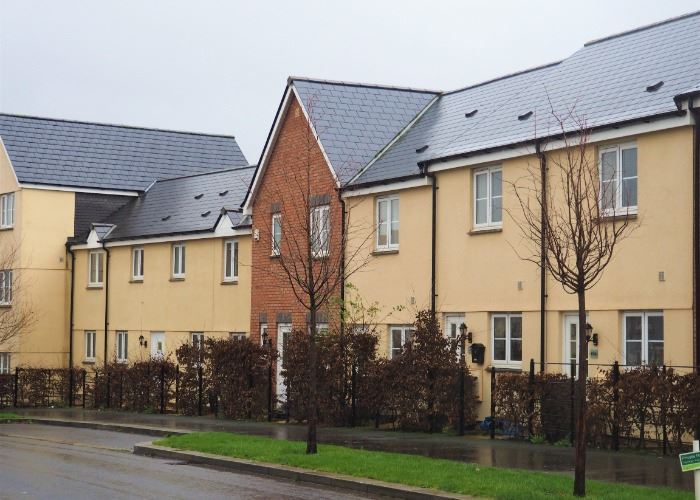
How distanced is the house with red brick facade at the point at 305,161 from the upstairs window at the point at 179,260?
5.03 m

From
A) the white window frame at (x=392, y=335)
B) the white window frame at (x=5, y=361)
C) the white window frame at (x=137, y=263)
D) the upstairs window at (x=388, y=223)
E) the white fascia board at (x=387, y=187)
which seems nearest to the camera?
the white fascia board at (x=387, y=187)

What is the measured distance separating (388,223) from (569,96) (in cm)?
541

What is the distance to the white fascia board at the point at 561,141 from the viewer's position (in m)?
20.6

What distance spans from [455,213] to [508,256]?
2047 mm

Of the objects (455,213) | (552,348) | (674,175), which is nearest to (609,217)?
(674,175)

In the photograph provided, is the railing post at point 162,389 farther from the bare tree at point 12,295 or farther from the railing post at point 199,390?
the bare tree at point 12,295

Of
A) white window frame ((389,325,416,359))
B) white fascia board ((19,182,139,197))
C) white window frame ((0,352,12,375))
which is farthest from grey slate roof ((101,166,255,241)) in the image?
white window frame ((389,325,416,359))

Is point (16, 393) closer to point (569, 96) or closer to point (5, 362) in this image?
point (5, 362)


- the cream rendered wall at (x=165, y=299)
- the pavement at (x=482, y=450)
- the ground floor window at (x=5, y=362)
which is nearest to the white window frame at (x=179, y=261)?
the cream rendered wall at (x=165, y=299)

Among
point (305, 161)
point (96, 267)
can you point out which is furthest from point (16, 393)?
point (305, 161)

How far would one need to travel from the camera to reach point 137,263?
40.4 m

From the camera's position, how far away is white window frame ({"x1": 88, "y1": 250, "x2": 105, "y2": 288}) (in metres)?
42.4

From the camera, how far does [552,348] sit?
23.2 meters

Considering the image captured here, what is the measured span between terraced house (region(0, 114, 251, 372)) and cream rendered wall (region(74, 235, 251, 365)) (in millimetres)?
55
